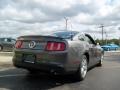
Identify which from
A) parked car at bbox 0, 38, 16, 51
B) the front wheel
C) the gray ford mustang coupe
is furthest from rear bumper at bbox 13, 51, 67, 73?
parked car at bbox 0, 38, 16, 51

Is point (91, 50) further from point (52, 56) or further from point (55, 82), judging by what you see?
point (52, 56)

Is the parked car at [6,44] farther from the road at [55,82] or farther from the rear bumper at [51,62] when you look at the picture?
the rear bumper at [51,62]

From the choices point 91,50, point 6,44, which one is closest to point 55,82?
point 91,50

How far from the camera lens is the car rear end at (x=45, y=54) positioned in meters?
7.56

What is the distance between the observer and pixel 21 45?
8305mm

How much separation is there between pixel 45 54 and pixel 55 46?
343mm

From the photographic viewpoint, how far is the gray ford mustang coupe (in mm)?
7578

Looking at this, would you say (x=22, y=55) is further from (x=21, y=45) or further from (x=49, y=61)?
(x=49, y=61)

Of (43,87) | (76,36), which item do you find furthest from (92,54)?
(43,87)

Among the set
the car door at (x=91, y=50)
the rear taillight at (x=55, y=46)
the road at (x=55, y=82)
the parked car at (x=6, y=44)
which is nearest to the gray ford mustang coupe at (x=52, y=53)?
the rear taillight at (x=55, y=46)

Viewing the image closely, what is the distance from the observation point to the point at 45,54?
24.9ft

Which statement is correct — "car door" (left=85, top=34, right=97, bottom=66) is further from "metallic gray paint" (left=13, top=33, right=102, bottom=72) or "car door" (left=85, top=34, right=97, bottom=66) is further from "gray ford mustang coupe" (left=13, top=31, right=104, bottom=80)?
"metallic gray paint" (left=13, top=33, right=102, bottom=72)

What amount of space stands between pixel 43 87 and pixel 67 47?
122 cm

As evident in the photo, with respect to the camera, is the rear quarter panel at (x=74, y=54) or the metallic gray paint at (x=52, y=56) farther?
the rear quarter panel at (x=74, y=54)
